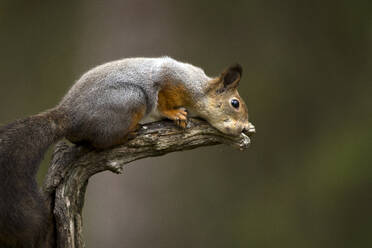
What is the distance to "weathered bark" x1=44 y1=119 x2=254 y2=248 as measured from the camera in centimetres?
378

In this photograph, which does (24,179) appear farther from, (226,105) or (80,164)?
(226,105)

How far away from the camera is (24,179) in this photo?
340 cm

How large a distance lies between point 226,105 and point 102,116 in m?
1.03

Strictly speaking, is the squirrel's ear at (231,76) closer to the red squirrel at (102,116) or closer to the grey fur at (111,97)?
the red squirrel at (102,116)

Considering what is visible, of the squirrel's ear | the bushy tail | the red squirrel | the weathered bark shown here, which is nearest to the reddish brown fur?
the red squirrel

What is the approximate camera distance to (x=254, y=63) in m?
8.30

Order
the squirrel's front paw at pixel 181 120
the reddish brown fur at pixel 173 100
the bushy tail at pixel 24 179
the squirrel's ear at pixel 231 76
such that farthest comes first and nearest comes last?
1. the squirrel's ear at pixel 231 76
2. the reddish brown fur at pixel 173 100
3. the squirrel's front paw at pixel 181 120
4. the bushy tail at pixel 24 179

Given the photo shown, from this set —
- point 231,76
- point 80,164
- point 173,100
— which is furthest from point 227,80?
point 80,164

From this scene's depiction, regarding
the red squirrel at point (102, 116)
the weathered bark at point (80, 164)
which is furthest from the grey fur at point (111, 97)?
the weathered bark at point (80, 164)

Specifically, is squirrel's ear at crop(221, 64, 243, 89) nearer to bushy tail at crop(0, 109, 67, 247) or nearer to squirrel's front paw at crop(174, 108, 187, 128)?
squirrel's front paw at crop(174, 108, 187, 128)

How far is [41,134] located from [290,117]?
5.16 m

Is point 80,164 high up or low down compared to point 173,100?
down

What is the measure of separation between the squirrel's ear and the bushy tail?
1259 millimetres

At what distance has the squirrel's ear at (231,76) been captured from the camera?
4.38 metres
